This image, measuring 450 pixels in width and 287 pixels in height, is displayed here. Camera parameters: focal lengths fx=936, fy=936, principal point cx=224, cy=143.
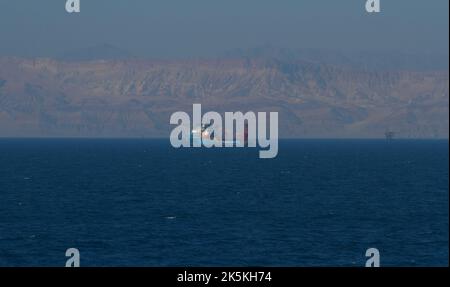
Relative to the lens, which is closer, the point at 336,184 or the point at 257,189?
the point at 257,189

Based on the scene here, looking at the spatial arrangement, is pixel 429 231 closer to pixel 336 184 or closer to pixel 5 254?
pixel 5 254

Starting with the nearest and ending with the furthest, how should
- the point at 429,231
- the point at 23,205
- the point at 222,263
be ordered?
the point at 222,263, the point at 429,231, the point at 23,205

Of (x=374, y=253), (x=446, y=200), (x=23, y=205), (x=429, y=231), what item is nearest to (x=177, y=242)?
(x=374, y=253)

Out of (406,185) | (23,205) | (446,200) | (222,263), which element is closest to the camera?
(222,263)

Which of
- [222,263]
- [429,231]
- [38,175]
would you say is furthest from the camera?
[38,175]

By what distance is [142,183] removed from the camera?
169 metres

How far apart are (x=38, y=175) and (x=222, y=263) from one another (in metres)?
123

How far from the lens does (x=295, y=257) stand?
78.5 m

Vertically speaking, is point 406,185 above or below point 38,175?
below

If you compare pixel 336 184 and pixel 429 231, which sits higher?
pixel 336 184

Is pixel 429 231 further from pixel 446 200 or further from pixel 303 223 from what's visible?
A: pixel 446 200

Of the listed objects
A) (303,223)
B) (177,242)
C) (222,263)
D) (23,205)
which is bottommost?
(222,263)

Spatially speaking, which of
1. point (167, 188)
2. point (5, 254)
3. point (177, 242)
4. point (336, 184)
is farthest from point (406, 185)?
point (5, 254)

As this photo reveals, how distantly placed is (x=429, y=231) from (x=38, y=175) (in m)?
114
